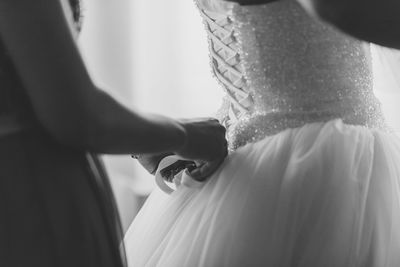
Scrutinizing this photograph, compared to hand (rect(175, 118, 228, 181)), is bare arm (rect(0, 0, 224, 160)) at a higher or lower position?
higher

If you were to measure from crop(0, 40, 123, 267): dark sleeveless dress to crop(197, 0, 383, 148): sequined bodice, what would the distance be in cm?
24

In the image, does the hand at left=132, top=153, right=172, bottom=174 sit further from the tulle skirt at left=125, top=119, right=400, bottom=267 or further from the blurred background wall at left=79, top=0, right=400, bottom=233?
the blurred background wall at left=79, top=0, right=400, bottom=233

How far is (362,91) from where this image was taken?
732 mm

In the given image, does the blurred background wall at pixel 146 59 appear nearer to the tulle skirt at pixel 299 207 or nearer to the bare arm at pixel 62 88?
the tulle skirt at pixel 299 207

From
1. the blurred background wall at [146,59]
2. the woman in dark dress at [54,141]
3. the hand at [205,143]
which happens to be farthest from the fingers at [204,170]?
the blurred background wall at [146,59]

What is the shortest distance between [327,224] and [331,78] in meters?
0.16

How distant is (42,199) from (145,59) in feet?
4.34

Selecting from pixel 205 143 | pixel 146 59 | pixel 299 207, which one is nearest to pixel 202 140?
pixel 205 143

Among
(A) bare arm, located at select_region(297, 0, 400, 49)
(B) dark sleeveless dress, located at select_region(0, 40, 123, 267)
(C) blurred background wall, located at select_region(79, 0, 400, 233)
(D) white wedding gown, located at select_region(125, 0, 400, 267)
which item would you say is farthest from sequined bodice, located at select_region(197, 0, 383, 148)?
(C) blurred background wall, located at select_region(79, 0, 400, 233)

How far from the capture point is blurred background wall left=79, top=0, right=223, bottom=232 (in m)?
1.77

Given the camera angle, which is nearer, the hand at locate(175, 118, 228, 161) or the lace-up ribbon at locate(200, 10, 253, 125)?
the hand at locate(175, 118, 228, 161)

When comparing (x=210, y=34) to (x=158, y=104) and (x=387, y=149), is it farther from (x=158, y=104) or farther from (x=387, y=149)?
(x=158, y=104)

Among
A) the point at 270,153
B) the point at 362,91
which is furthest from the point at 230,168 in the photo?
the point at 362,91

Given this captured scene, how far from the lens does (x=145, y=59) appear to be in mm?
1846
